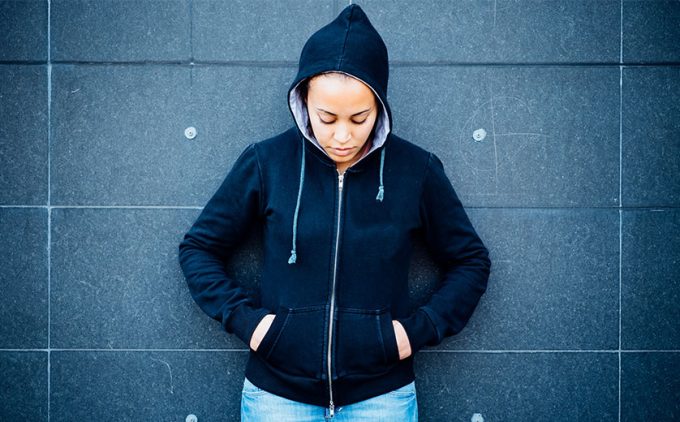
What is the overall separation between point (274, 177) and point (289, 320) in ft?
2.08

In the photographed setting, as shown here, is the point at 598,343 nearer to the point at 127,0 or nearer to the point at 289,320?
the point at 289,320

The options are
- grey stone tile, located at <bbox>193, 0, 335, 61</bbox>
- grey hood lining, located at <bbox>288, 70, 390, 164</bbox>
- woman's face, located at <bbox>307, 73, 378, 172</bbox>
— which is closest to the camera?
woman's face, located at <bbox>307, 73, 378, 172</bbox>

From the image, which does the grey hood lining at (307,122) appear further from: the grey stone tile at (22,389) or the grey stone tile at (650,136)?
the grey stone tile at (22,389)

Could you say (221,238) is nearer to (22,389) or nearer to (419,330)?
(419,330)

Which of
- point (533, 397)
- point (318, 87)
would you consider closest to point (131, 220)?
point (318, 87)

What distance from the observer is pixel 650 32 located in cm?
299

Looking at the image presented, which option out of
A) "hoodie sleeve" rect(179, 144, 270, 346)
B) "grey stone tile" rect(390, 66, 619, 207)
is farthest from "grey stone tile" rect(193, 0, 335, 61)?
"hoodie sleeve" rect(179, 144, 270, 346)

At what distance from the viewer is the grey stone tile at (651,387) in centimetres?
304

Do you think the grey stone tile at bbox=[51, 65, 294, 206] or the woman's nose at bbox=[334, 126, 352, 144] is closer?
the woman's nose at bbox=[334, 126, 352, 144]

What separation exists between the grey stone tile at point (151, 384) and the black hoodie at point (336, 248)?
1.78 feet

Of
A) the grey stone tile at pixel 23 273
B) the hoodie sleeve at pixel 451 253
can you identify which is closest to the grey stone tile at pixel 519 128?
the hoodie sleeve at pixel 451 253

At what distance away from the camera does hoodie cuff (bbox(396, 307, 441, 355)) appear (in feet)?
7.77

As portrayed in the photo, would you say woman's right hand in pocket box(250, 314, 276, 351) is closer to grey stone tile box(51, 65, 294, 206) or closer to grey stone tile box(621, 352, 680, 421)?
grey stone tile box(51, 65, 294, 206)

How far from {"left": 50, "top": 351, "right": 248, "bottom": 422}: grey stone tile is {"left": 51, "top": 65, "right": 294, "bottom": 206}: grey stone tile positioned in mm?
844
